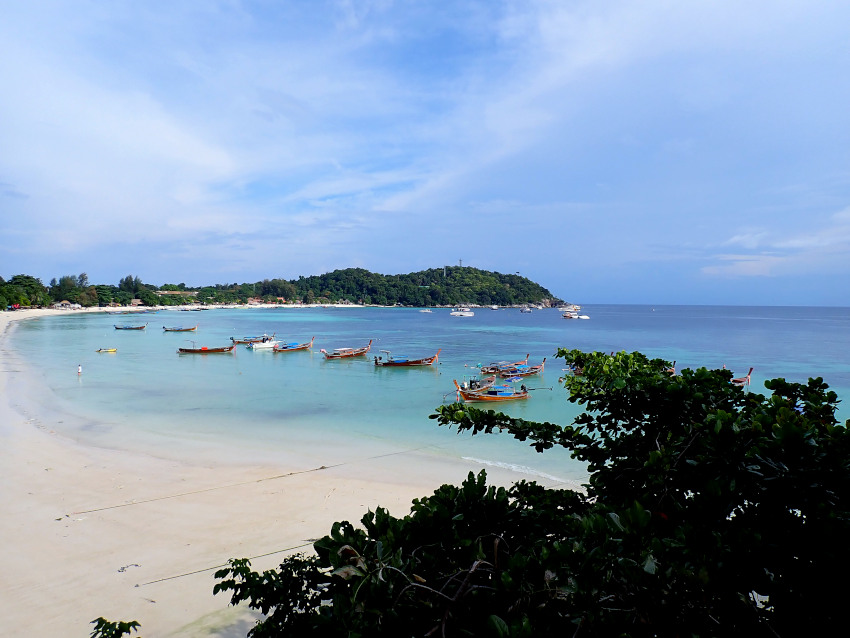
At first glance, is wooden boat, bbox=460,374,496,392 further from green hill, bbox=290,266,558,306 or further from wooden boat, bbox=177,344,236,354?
green hill, bbox=290,266,558,306

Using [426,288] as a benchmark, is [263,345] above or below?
below

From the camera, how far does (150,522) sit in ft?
26.5

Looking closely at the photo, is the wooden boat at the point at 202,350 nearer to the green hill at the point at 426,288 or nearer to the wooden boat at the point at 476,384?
the wooden boat at the point at 476,384

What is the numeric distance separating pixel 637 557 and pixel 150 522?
8871mm

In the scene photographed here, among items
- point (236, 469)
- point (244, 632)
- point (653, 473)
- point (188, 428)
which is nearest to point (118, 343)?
point (188, 428)

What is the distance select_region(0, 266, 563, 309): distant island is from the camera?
125638 millimetres

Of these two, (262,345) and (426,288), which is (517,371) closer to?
(262,345)

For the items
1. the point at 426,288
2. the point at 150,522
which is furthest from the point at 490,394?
the point at 426,288

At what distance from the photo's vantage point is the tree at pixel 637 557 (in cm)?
138

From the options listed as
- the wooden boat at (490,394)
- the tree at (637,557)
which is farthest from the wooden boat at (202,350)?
the tree at (637,557)

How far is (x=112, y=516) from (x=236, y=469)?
315cm

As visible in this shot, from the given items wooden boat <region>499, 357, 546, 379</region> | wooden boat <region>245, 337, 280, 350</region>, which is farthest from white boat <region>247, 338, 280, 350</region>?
wooden boat <region>499, 357, 546, 379</region>

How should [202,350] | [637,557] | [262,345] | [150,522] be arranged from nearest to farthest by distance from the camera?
[637,557]
[150,522]
[202,350]
[262,345]

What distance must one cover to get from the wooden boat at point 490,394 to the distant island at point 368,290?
4306 inches
